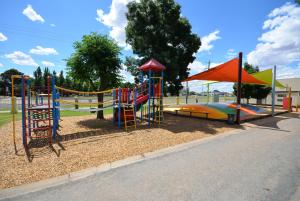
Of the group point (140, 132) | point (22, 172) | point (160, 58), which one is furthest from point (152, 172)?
point (160, 58)

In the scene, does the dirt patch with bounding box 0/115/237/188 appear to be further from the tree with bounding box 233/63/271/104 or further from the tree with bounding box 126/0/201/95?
the tree with bounding box 233/63/271/104

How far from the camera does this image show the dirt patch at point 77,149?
446 centimetres

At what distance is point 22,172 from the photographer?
4402mm

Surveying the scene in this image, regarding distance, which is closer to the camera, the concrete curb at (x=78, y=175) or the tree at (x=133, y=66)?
the concrete curb at (x=78, y=175)

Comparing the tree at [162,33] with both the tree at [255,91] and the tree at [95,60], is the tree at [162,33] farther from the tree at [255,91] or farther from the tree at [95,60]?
the tree at [255,91]

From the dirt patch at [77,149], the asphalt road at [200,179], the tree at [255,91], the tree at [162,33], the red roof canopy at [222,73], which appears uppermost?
the tree at [162,33]

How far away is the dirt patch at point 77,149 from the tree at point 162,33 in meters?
6.38

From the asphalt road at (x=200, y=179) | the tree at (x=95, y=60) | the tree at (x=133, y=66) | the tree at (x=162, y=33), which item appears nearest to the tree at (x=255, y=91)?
the tree at (x=162, y=33)

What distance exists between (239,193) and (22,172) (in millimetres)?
4598

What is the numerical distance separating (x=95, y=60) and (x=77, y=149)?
610 cm

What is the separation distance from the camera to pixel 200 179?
13.7 feet

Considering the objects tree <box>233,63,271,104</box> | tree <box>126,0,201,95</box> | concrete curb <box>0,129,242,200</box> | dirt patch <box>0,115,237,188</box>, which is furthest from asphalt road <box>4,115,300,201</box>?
tree <box>233,63,271,104</box>

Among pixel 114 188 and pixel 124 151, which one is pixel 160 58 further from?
pixel 114 188

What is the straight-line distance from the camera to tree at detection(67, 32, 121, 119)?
10.7m
